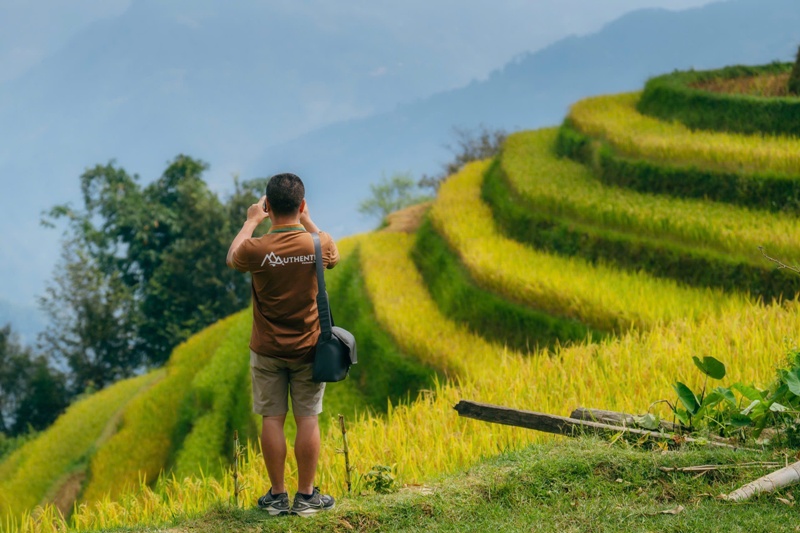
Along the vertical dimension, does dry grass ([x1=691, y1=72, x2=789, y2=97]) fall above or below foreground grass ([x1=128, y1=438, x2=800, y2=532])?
above

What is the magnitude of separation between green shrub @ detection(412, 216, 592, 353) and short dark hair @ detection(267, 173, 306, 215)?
5.38 m

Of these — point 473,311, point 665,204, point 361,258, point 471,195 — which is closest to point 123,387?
point 361,258

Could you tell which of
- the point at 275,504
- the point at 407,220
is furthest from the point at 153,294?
the point at 275,504

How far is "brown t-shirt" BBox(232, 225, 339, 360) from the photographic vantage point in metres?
4.18

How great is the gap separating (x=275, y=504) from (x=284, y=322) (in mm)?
904

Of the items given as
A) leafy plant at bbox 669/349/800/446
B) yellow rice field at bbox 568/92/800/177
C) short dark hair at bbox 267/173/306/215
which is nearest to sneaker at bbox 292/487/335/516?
short dark hair at bbox 267/173/306/215

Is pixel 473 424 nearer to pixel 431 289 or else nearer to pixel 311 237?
pixel 311 237

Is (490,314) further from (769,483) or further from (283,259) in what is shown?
(283,259)

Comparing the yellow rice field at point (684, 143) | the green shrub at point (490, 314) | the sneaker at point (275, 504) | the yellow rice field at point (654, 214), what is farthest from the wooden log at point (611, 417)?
the yellow rice field at point (684, 143)

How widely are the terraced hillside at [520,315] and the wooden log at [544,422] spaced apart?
401 millimetres

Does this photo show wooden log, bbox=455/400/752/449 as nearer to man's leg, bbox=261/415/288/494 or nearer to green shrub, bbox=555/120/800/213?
man's leg, bbox=261/415/288/494

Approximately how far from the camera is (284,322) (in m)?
4.23

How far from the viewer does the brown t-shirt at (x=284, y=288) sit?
4184 mm

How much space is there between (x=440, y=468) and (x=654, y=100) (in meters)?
Result: 12.2
